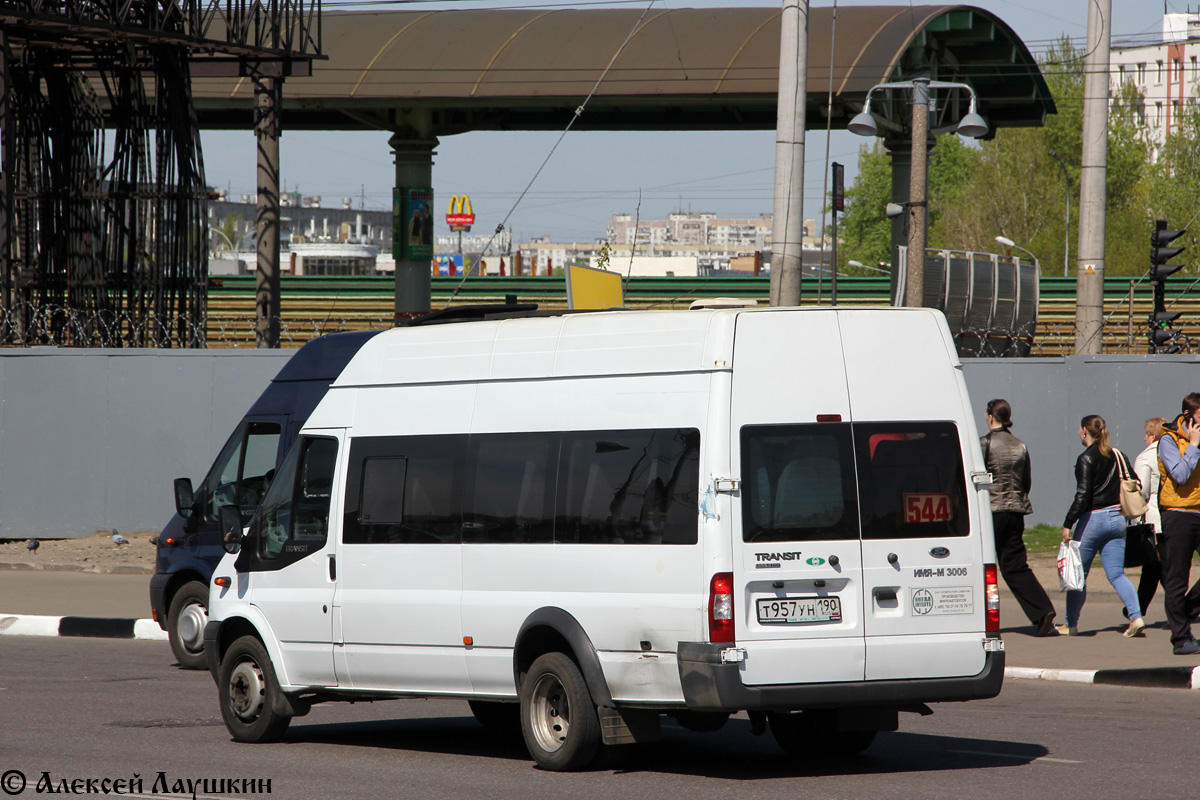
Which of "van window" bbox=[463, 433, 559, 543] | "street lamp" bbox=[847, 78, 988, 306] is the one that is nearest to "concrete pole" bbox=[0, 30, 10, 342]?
"street lamp" bbox=[847, 78, 988, 306]

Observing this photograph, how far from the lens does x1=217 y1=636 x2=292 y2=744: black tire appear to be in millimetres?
8891

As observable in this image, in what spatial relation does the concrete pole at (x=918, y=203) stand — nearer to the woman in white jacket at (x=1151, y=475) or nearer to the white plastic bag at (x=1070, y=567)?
the woman in white jacket at (x=1151, y=475)

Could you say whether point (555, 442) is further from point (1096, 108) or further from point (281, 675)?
point (1096, 108)

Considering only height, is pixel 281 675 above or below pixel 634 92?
below

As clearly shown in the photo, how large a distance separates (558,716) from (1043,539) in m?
12.4

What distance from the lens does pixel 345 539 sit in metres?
8.62

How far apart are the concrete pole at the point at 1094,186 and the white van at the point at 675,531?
55.9 ft

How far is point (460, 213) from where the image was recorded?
119 m

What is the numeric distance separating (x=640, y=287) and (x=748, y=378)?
161 feet

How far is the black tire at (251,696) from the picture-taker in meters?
8.89

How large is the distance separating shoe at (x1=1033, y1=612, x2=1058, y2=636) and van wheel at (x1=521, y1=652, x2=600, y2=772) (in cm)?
680

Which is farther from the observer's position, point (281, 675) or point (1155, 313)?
point (1155, 313)

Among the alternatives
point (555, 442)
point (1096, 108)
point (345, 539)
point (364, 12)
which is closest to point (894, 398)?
point (555, 442)

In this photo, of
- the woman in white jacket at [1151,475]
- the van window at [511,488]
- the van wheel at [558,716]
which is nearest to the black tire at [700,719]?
the van wheel at [558,716]
